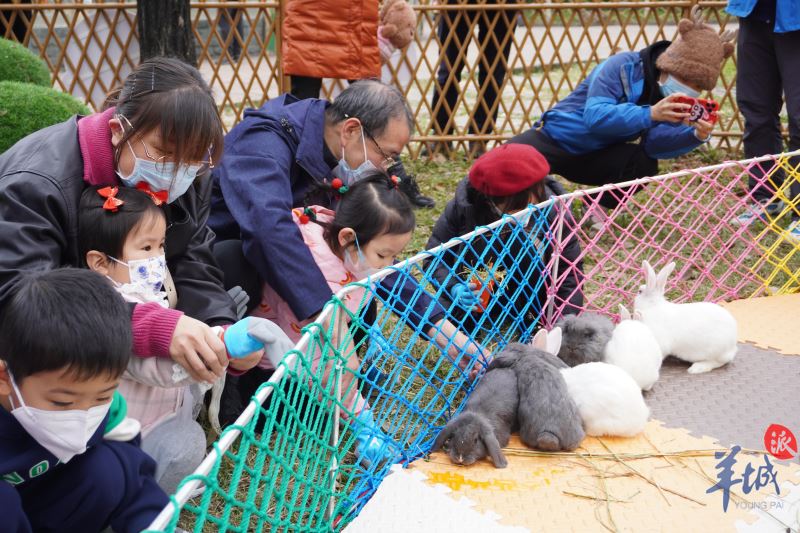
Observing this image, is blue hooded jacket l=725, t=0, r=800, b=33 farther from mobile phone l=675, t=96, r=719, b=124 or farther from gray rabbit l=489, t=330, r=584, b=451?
gray rabbit l=489, t=330, r=584, b=451

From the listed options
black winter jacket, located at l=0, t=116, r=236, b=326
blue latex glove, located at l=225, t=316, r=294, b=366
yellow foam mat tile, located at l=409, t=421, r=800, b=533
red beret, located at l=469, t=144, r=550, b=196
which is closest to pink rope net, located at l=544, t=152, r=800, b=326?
red beret, located at l=469, t=144, r=550, b=196

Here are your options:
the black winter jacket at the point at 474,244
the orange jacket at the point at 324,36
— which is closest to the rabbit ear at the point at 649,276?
the black winter jacket at the point at 474,244

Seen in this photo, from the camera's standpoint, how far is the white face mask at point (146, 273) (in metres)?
1.87

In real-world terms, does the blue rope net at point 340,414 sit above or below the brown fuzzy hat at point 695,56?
below

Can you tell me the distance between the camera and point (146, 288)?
1894 millimetres

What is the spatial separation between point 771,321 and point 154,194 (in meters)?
2.13

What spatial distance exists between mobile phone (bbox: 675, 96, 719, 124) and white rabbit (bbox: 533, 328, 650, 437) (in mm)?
1893

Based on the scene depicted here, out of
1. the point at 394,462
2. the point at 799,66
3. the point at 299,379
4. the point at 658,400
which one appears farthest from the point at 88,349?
the point at 799,66

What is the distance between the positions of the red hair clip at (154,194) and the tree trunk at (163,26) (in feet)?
7.72

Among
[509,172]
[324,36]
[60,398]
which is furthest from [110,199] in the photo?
[324,36]

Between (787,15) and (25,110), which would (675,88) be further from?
(25,110)

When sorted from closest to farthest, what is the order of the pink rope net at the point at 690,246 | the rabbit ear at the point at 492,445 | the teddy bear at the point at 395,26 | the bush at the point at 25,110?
the rabbit ear at the point at 492,445, the pink rope net at the point at 690,246, the bush at the point at 25,110, the teddy bear at the point at 395,26

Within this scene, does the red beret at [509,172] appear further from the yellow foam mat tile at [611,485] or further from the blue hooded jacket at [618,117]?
the blue hooded jacket at [618,117]

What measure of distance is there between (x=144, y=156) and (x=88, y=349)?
611mm
